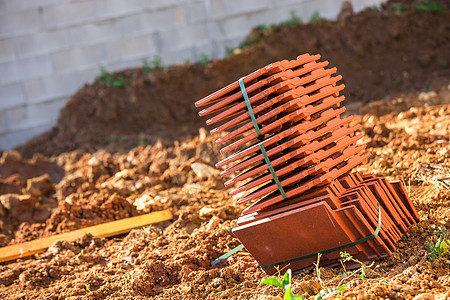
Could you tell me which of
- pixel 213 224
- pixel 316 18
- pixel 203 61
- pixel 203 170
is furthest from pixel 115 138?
pixel 213 224

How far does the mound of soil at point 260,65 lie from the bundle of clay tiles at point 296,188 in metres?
4.66

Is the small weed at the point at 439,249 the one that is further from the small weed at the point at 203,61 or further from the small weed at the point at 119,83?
the small weed at the point at 119,83

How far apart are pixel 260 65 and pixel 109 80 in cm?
254

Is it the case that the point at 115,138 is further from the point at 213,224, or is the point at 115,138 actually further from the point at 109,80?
the point at 213,224

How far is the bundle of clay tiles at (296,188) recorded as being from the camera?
8.65 feet

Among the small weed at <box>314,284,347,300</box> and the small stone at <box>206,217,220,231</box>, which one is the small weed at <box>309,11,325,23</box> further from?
the small weed at <box>314,284,347,300</box>

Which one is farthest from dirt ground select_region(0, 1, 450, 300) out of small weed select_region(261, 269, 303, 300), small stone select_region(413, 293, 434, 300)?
small weed select_region(261, 269, 303, 300)

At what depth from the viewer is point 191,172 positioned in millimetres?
4914

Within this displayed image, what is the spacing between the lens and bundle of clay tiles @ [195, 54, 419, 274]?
2.64 metres

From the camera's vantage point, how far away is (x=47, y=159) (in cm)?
695

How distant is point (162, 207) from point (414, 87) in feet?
15.8

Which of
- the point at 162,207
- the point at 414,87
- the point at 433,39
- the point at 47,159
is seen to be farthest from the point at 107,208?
the point at 433,39

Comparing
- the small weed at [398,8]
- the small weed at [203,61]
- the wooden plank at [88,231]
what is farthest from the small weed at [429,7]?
the wooden plank at [88,231]

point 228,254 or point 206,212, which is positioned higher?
point 206,212
